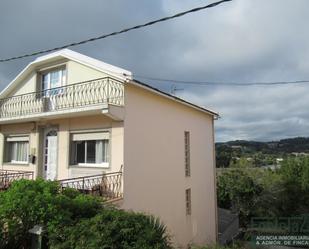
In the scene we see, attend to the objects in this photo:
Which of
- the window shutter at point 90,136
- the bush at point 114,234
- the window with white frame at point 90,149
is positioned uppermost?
the window shutter at point 90,136

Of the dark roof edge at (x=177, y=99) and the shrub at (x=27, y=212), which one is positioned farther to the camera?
the dark roof edge at (x=177, y=99)

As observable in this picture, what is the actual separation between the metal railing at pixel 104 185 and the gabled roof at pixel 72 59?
3816 millimetres

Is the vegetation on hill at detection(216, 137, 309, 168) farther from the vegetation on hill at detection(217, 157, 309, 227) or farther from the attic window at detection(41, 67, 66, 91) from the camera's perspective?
the attic window at detection(41, 67, 66, 91)

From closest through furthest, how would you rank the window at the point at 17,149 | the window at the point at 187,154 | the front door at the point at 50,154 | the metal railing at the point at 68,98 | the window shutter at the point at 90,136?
the metal railing at the point at 68,98, the window shutter at the point at 90,136, the front door at the point at 50,154, the window at the point at 187,154, the window at the point at 17,149

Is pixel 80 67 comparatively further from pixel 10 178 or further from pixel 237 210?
pixel 237 210

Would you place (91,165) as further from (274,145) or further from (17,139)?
(274,145)

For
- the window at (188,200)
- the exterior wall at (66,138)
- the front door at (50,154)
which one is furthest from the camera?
the window at (188,200)

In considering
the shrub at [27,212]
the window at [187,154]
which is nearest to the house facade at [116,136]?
the window at [187,154]

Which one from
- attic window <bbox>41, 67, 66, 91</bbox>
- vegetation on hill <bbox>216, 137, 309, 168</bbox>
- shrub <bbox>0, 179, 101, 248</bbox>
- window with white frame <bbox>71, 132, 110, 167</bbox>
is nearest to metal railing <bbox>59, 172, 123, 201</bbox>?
window with white frame <bbox>71, 132, 110, 167</bbox>

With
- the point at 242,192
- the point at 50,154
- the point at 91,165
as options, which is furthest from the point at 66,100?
the point at 242,192

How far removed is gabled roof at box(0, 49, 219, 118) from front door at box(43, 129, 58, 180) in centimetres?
360

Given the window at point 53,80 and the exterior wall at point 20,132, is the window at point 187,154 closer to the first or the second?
the window at point 53,80

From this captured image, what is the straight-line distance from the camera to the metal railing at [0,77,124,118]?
12.5 metres

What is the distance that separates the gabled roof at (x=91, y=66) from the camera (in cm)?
1218
